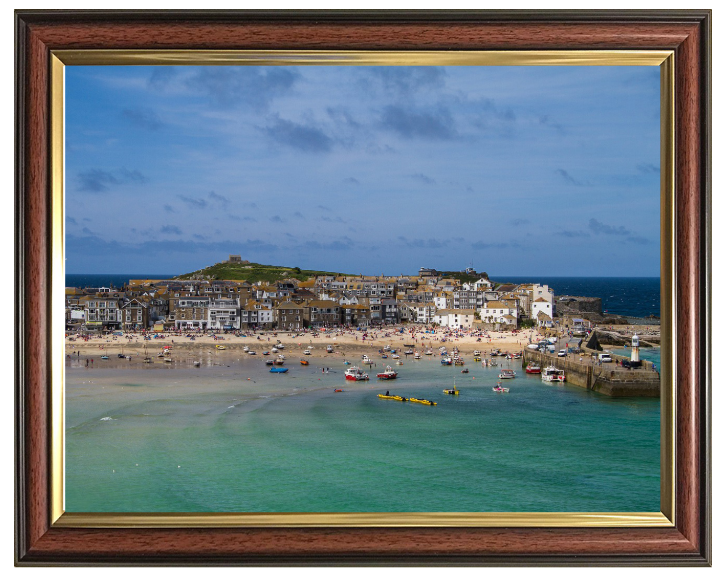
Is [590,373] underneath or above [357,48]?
underneath

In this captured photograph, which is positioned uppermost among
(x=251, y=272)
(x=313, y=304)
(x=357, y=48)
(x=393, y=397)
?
(x=357, y=48)

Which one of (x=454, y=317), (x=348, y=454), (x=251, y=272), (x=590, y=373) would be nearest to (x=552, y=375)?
(x=590, y=373)

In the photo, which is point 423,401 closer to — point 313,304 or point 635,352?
point 313,304

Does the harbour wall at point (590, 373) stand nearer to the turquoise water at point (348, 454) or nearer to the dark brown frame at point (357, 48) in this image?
the turquoise water at point (348, 454)

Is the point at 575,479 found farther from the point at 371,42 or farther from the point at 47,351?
the point at 47,351

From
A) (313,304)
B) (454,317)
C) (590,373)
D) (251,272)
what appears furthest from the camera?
(454,317)

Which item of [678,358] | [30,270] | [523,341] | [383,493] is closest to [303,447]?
[383,493]
